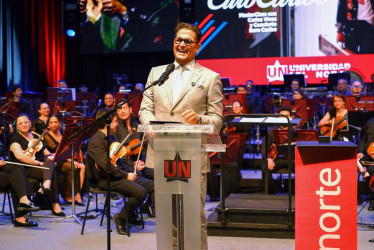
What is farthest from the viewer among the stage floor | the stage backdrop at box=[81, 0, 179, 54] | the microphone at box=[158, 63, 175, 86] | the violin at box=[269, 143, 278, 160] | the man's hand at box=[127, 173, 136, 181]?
the stage backdrop at box=[81, 0, 179, 54]

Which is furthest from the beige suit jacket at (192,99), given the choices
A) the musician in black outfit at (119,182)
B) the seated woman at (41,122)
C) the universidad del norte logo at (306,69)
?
the universidad del norte logo at (306,69)

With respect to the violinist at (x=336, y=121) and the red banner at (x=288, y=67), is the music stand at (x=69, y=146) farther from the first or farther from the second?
the red banner at (x=288, y=67)

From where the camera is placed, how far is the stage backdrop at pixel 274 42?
46.1ft

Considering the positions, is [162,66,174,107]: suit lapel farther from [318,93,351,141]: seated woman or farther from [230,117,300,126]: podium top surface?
[318,93,351,141]: seated woman

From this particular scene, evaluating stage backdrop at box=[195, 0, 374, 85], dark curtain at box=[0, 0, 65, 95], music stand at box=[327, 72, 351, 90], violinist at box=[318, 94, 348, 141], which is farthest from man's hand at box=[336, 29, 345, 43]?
dark curtain at box=[0, 0, 65, 95]

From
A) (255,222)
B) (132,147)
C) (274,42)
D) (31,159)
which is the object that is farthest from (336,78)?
(31,159)

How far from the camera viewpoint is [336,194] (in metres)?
2.98

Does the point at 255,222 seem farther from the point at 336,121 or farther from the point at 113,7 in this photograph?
the point at 113,7

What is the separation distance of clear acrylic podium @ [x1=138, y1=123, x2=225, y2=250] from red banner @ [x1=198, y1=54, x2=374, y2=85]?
1148 cm

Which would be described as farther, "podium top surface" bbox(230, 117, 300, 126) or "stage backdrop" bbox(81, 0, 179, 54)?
"stage backdrop" bbox(81, 0, 179, 54)

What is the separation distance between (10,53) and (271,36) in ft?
22.1

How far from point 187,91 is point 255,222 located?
8.64 ft

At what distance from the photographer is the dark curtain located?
14.5 m

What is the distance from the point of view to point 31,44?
1555 cm
